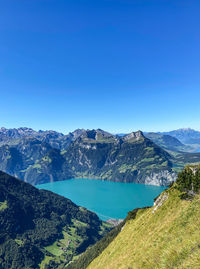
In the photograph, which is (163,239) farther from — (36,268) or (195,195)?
(36,268)

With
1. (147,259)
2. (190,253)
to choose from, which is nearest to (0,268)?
(147,259)

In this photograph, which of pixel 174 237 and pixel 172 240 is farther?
pixel 174 237

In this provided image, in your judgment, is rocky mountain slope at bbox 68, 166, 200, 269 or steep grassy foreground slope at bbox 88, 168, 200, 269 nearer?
steep grassy foreground slope at bbox 88, 168, 200, 269

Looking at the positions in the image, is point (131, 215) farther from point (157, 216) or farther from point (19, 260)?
point (19, 260)

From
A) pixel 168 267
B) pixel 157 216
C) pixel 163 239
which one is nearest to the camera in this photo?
pixel 168 267

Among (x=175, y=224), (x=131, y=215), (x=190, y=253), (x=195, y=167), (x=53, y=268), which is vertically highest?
(x=195, y=167)

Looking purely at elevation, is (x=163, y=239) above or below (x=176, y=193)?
below

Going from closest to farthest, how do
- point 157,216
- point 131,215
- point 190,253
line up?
point 190,253
point 157,216
point 131,215

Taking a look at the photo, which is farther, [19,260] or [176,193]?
[19,260]

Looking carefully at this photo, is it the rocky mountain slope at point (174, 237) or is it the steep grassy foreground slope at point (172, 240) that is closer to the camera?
the steep grassy foreground slope at point (172, 240)

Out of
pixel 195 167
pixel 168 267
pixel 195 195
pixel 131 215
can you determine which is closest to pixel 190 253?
pixel 168 267
